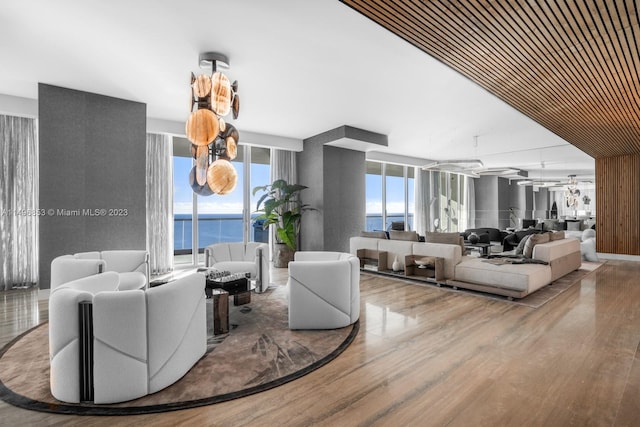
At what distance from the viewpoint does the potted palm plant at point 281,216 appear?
6871 millimetres

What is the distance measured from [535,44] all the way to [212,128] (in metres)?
3.13

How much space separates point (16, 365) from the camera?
2.53m

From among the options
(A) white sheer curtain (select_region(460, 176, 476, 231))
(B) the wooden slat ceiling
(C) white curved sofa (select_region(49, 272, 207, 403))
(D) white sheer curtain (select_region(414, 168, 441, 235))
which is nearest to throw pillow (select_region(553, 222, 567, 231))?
(D) white sheer curtain (select_region(414, 168, 441, 235))

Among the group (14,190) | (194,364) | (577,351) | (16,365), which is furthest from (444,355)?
(14,190)

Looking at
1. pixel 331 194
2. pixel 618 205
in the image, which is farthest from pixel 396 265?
pixel 618 205

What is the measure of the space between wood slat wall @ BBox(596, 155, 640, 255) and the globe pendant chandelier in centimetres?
956

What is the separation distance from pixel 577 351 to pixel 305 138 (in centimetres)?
635

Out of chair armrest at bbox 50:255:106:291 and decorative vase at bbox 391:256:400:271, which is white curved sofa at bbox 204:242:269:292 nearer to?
chair armrest at bbox 50:255:106:291

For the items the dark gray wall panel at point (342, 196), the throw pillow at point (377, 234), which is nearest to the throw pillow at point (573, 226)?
the dark gray wall panel at point (342, 196)

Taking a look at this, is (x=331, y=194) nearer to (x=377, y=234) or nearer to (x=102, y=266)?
(x=377, y=234)

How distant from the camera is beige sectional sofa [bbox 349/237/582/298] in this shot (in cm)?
438

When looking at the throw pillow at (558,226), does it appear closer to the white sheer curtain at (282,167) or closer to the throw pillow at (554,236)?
the throw pillow at (554,236)

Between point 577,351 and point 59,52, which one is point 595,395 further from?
point 59,52

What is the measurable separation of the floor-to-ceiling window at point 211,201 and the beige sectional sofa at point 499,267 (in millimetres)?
3230
